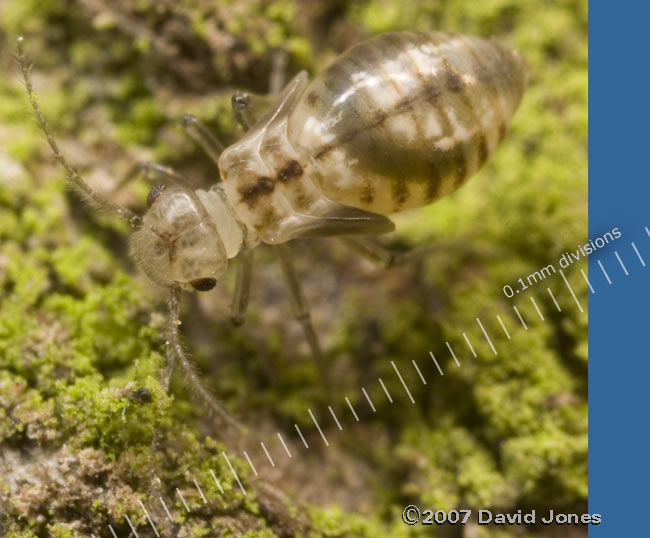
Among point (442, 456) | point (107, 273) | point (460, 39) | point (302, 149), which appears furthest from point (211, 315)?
point (460, 39)

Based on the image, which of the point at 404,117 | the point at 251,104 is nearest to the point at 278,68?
the point at 251,104

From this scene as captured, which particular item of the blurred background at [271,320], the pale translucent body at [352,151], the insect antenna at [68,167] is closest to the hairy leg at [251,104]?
the blurred background at [271,320]

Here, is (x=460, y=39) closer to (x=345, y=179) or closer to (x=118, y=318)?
(x=345, y=179)

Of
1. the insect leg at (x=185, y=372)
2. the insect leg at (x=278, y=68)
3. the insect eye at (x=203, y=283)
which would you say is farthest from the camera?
the insect leg at (x=278, y=68)

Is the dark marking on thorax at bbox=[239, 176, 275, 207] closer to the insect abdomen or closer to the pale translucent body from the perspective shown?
the pale translucent body

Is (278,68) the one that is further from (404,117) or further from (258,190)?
(404,117)

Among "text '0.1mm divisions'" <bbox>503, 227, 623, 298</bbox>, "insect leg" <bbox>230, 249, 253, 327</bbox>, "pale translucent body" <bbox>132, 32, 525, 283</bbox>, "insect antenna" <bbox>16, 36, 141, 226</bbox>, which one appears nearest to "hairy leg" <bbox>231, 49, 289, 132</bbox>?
"pale translucent body" <bbox>132, 32, 525, 283</bbox>

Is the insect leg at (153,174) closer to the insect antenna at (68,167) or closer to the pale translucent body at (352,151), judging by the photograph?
the pale translucent body at (352,151)
